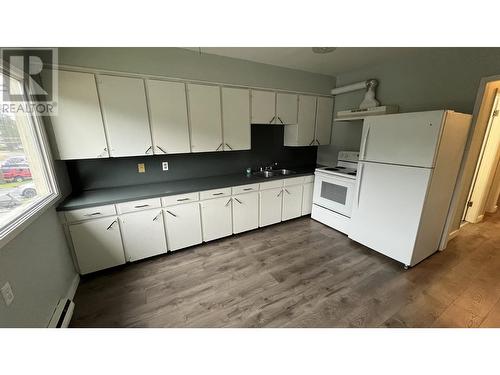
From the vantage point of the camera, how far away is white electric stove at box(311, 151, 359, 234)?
282 centimetres

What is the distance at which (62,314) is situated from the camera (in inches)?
63.5

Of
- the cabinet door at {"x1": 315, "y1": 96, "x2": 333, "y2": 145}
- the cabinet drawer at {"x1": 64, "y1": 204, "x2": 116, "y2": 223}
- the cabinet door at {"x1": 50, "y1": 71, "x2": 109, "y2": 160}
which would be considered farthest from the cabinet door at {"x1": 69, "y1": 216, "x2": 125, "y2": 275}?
the cabinet door at {"x1": 315, "y1": 96, "x2": 333, "y2": 145}

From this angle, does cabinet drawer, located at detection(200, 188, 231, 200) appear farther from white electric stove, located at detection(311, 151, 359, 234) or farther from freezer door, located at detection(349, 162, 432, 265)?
freezer door, located at detection(349, 162, 432, 265)

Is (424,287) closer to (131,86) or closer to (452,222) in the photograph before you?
(452,222)

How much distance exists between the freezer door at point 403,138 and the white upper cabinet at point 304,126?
1066mm

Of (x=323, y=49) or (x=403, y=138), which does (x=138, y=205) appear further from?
(x=403, y=138)

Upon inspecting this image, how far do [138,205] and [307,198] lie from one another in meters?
2.48

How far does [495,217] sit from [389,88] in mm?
3058

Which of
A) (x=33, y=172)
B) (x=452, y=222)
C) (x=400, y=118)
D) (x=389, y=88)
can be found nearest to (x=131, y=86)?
(x=33, y=172)

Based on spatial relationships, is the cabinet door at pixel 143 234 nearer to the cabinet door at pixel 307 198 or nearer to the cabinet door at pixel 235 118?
the cabinet door at pixel 235 118

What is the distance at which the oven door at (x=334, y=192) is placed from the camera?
2798 mm

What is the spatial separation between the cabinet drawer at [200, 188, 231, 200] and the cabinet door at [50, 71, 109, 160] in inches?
46.3

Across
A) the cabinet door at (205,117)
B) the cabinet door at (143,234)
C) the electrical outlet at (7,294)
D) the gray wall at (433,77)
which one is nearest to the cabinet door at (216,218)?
the cabinet door at (143,234)

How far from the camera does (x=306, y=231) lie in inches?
120
